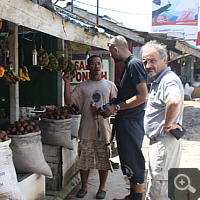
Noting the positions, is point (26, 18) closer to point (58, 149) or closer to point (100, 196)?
point (58, 149)

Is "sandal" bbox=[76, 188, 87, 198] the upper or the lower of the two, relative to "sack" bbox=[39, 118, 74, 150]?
lower

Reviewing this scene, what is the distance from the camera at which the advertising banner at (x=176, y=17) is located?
21328 millimetres

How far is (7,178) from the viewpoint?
8.04ft

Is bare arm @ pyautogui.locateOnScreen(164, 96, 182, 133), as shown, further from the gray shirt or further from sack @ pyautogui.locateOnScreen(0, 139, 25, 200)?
sack @ pyautogui.locateOnScreen(0, 139, 25, 200)

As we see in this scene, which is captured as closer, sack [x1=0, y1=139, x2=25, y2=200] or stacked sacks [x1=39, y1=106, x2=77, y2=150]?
sack [x1=0, y1=139, x2=25, y2=200]

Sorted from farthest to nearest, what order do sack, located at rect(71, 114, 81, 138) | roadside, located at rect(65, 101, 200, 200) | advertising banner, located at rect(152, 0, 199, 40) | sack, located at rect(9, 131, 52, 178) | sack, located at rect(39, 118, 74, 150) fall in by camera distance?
advertising banner, located at rect(152, 0, 199, 40) → sack, located at rect(71, 114, 81, 138) → roadside, located at rect(65, 101, 200, 200) → sack, located at rect(39, 118, 74, 150) → sack, located at rect(9, 131, 52, 178)

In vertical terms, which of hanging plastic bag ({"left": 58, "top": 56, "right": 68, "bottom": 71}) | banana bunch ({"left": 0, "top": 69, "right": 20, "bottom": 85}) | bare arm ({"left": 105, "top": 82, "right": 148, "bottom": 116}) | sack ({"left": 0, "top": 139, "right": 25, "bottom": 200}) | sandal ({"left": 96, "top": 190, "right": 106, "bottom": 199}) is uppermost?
hanging plastic bag ({"left": 58, "top": 56, "right": 68, "bottom": 71})

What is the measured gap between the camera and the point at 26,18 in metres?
2.65

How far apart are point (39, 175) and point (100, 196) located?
1.11 metres

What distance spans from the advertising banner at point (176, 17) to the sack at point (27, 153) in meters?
20.3

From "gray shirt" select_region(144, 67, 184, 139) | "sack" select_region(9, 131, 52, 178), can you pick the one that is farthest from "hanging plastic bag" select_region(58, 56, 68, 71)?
"gray shirt" select_region(144, 67, 184, 139)

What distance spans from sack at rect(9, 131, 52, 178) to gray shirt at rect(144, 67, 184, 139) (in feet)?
4.35

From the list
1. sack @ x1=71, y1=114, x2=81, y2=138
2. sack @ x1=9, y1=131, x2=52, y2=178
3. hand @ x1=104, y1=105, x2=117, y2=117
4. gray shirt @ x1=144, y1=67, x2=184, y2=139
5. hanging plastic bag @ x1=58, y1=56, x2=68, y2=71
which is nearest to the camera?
gray shirt @ x1=144, y1=67, x2=184, y2=139

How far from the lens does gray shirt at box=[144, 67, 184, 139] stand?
2.57 metres
